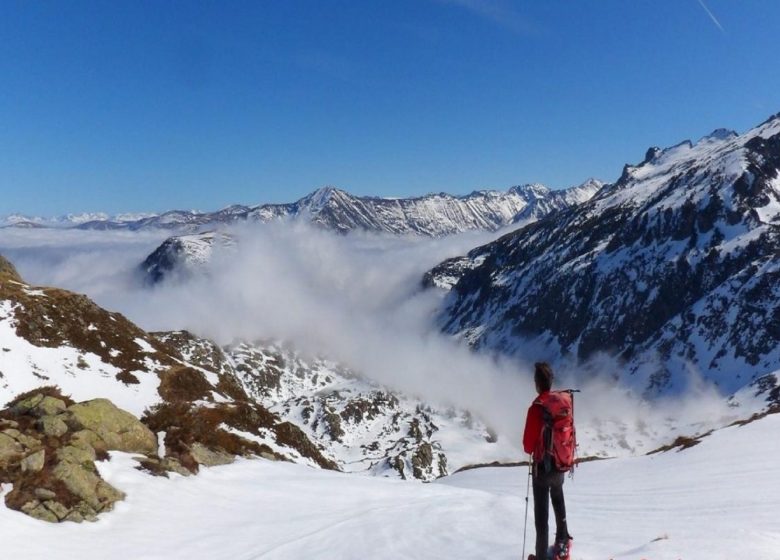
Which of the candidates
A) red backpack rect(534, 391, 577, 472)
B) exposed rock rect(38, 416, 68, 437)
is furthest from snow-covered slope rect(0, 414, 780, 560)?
exposed rock rect(38, 416, 68, 437)

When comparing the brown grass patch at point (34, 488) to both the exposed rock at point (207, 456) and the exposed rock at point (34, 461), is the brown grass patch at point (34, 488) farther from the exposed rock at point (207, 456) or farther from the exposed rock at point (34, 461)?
the exposed rock at point (207, 456)

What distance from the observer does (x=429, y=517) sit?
18500 millimetres

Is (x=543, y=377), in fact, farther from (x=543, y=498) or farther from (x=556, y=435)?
(x=543, y=498)

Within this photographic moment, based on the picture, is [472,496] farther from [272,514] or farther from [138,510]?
[138,510]

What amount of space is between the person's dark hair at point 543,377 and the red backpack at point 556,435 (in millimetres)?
230

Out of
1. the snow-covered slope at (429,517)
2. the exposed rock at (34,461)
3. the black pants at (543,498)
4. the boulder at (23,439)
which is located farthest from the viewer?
the boulder at (23,439)

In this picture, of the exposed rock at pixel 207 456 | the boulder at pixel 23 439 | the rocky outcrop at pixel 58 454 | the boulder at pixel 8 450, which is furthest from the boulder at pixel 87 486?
the exposed rock at pixel 207 456

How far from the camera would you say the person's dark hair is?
10430 millimetres

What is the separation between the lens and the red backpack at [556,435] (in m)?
10.2

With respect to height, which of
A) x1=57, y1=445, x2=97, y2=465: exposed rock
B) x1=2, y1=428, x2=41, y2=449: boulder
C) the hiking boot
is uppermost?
x1=2, y1=428, x2=41, y2=449: boulder

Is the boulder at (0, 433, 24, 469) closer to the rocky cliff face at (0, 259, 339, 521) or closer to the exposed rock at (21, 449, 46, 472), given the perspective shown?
the rocky cliff face at (0, 259, 339, 521)

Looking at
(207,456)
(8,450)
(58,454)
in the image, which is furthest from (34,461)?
(207,456)

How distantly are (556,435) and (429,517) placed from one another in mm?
10258

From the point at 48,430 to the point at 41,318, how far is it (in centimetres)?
4262
